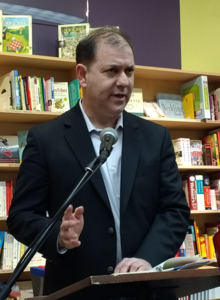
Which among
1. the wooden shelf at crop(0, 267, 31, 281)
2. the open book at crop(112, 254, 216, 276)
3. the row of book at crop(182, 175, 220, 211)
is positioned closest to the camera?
the open book at crop(112, 254, 216, 276)

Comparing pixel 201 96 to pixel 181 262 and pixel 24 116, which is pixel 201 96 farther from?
pixel 181 262

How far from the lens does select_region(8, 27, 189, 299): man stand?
1739 millimetres

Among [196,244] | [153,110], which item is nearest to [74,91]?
[153,110]

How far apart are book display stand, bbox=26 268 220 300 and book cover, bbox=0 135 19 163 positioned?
99.3 inches

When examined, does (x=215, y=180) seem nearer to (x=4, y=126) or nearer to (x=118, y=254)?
(x=4, y=126)

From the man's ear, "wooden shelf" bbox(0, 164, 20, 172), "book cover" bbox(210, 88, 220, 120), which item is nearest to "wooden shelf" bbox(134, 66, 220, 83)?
"book cover" bbox(210, 88, 220, 120)

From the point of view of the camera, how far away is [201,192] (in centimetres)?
433

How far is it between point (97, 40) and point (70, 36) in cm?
208

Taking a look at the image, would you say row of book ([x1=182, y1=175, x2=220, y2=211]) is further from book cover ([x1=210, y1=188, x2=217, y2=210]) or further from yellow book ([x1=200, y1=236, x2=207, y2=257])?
yellow book ([x1=200, y1=236, x2=207, y2=257])

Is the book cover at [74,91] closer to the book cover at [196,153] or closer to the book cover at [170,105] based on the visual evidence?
the book cover at [170,105]

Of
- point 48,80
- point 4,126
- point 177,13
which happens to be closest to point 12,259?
point 4,126

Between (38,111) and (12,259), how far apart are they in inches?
42.8

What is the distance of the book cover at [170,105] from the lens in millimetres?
4402

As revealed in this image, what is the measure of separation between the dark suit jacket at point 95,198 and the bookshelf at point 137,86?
1.75 meters
